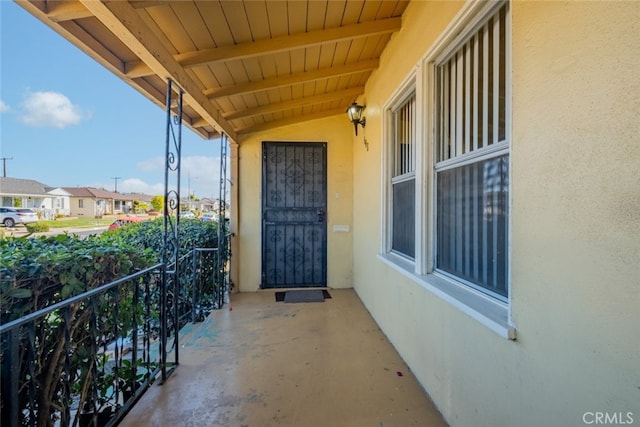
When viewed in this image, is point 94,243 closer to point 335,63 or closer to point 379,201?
point 379,201

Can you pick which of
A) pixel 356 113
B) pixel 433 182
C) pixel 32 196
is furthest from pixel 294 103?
pixel 32 196

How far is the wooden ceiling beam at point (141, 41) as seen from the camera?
1.43 meters

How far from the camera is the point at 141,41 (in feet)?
5.54

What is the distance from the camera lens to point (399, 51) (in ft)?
8.31

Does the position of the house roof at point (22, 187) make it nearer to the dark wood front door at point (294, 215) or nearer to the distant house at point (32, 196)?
the distant house at point (32, 196)

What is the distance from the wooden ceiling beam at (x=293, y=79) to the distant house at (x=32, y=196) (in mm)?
13185

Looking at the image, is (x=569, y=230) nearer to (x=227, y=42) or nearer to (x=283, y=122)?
(x=227, y=42)

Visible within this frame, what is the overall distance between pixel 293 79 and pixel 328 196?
192 cm

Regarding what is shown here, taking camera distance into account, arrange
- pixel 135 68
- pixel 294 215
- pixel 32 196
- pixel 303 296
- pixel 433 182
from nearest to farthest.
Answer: pixel 433 182, pixel 135 68, pixel 303 296, pixel 294 215, pixel 32 196

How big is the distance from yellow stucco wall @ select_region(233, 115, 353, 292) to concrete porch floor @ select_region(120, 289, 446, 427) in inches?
51.8

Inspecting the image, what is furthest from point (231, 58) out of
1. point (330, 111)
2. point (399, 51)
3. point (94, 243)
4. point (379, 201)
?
point (330, 111)

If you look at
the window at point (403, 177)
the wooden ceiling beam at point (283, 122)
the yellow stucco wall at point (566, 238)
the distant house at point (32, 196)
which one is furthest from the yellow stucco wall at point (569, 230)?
the distant house at point (32, 196)

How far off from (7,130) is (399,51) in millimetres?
2765

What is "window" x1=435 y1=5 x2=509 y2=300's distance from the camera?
1.37 metres
